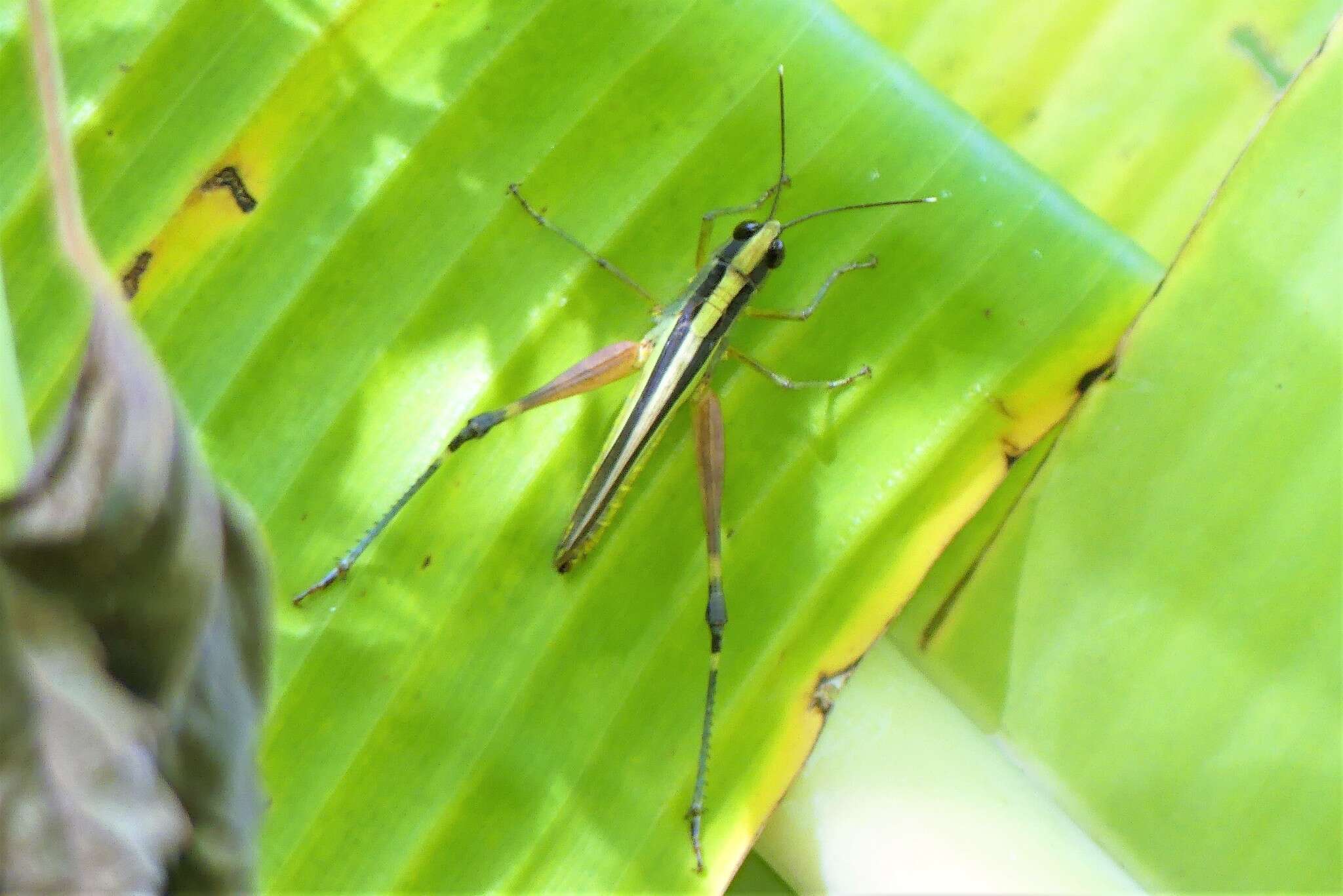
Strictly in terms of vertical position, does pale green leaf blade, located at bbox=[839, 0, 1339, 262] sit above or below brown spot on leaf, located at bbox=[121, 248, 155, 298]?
above

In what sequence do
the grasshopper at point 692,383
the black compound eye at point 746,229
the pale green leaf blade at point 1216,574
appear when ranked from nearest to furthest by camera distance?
the pale green leaf blade at point 1216,574
the grasshopper at point 692,383
the black compound eye at point 746,229

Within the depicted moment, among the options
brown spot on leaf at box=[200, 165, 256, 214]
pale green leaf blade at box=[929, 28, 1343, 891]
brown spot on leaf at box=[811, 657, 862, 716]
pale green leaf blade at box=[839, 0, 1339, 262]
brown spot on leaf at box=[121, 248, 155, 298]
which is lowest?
brown spot on leaf at box=[121, 248, 155, 298]

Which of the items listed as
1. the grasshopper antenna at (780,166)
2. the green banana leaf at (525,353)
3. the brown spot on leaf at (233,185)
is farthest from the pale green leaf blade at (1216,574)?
the brown spot on leaf at (233,185)

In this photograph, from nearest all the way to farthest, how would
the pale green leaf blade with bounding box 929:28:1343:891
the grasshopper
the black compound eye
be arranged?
the pale green leaf blade with bounding box 929:28:1343:891 → the grasshopper → the black compound eye

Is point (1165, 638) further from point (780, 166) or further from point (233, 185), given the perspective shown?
point (233, 185)

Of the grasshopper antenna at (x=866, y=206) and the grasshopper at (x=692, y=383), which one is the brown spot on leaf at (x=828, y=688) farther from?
the grasshopper antenna at (x=866, y=206)

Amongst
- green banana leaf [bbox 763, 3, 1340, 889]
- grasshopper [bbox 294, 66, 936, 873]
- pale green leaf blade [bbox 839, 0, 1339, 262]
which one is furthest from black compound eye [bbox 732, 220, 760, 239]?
green banana leaf [bbox 763, 3, 1340, 889]

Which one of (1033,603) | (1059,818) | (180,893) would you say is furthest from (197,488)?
(1059,818)

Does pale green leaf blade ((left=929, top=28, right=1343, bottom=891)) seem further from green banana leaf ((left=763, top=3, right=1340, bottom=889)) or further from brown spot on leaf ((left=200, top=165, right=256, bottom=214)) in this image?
brown spot on leaf ((left=200, top=165, right=256, bottom=214))
